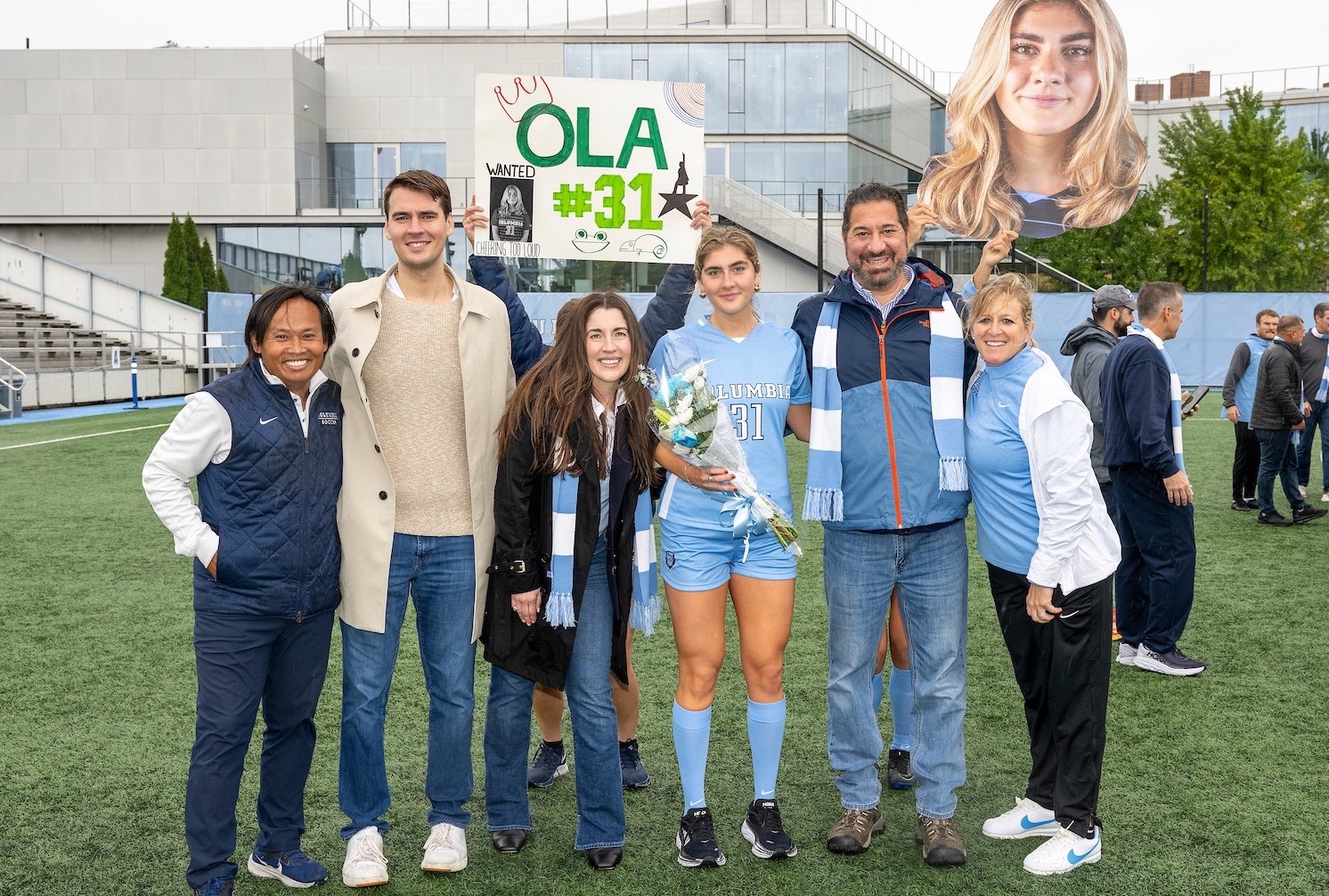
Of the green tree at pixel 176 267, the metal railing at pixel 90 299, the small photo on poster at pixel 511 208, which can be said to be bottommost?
the small photo on poster at pixel 511 208

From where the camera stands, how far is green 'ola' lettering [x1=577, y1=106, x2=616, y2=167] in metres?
4.87

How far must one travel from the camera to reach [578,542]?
12.1ft

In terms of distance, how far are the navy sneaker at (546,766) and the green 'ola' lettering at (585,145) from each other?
2.43m

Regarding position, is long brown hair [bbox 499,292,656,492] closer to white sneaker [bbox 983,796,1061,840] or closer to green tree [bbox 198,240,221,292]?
white sneaker [bbox 983,796,1061,840]

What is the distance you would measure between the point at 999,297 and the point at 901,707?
1.68 m

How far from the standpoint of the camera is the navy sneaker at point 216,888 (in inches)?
134

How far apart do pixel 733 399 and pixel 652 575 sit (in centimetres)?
68

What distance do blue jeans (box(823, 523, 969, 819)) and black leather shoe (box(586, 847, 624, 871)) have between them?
80cm

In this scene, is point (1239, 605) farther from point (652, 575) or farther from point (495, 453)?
point (495, 453)

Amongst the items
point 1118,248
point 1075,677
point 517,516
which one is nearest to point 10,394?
point 517,516

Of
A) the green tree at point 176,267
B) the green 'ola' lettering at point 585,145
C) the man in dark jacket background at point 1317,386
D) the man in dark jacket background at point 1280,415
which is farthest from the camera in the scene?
the green tree at point 176,267

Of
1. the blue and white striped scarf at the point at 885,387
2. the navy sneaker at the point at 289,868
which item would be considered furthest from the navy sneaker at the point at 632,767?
the blue and white striped scarf at the point at 885,387

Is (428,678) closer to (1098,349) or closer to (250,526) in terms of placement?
(250,526)

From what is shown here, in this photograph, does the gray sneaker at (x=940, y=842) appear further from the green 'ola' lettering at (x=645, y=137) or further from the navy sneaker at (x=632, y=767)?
the green 'ola' lettering at (x=645, y=137)
